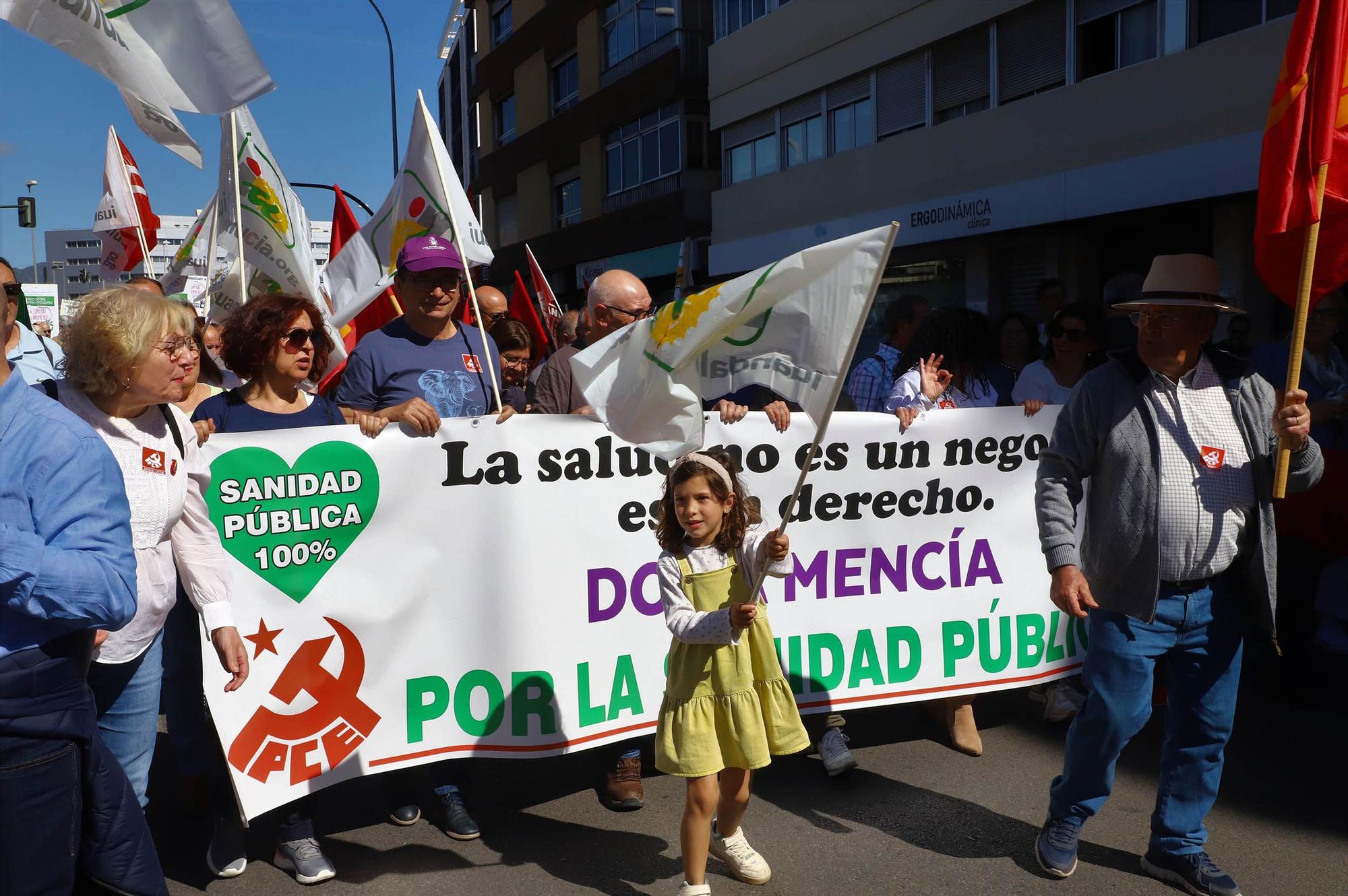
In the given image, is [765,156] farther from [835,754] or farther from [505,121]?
[835,754]

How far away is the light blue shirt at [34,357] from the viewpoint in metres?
5.46

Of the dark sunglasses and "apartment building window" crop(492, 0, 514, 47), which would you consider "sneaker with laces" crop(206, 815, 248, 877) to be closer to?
the dark sunglasses

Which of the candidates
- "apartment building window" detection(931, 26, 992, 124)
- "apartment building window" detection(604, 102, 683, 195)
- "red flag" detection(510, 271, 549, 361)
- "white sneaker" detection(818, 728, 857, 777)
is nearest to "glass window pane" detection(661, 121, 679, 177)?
"apartment building window" detection(604, 102, 683, 195)

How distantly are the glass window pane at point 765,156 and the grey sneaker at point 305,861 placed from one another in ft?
67.7

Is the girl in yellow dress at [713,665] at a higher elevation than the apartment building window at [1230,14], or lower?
lower

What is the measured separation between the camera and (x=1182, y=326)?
11.5ft

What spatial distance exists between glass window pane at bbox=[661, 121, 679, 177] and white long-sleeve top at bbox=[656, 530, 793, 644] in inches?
958

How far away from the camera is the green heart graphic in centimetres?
391

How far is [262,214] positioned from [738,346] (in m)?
4.09

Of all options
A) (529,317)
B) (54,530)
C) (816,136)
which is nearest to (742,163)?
(816,136)

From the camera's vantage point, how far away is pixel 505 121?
3997cm

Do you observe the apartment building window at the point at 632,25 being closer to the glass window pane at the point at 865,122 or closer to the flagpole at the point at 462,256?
the glass window pane at the point at 865,122

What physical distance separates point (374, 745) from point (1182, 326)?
295cm

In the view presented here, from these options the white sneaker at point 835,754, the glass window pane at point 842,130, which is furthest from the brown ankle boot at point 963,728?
the glass window pane at point 842,130
